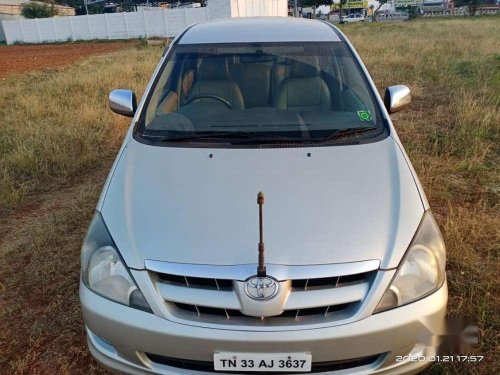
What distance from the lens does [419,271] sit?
5.46 feet

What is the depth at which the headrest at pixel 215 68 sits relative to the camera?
2865 millimetres

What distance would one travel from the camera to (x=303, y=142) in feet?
7.47

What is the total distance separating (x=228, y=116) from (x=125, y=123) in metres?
3.97

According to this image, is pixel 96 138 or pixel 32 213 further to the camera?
pixel 96 138

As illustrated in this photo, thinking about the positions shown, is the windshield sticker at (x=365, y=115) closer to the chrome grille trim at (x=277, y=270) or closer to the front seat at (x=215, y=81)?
the front seat at (x=215, y=81)

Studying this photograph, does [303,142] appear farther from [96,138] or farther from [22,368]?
[96,138]

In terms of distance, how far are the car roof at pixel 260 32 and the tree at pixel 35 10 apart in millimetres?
55400

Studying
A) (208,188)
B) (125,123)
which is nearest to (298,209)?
(208,188)

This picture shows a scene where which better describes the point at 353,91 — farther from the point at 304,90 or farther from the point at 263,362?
the point at 263,362

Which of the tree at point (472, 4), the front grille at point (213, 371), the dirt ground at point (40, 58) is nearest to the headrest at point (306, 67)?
the front grille at point (213, 371)

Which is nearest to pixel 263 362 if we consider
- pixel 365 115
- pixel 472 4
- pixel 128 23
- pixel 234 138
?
pixel 234 138

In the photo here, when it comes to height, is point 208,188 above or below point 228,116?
below

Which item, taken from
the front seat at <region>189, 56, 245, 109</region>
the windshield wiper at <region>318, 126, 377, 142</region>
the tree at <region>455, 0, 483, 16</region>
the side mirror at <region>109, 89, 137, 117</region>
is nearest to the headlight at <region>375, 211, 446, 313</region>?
the windshield wiper at <region>318, 126, 377, 142</region>

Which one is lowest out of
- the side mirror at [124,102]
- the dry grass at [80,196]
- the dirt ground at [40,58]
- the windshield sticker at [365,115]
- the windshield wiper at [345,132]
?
the dirt ground at [40,58]
